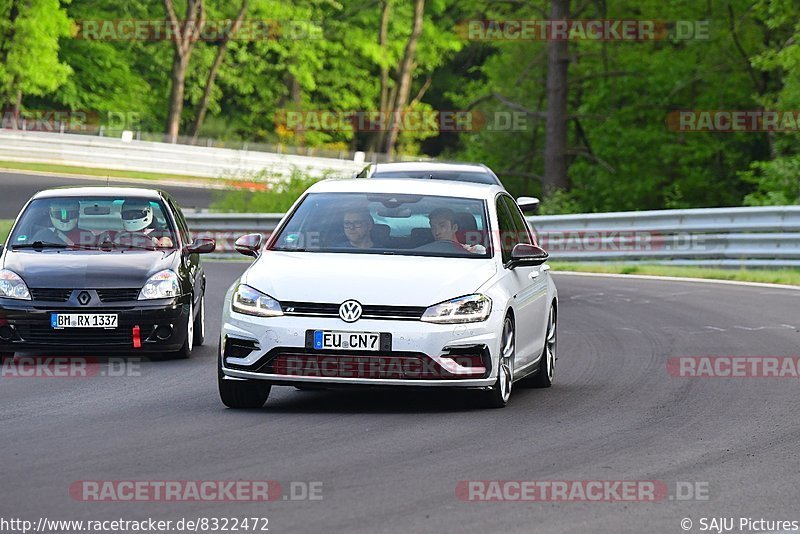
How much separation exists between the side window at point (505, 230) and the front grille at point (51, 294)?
3960 mm

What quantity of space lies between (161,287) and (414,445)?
220 inches

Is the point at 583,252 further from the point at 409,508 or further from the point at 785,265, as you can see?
the point at 409,508

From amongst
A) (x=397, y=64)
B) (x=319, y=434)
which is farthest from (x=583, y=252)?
(x=397, y=64)

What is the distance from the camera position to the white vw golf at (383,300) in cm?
1024

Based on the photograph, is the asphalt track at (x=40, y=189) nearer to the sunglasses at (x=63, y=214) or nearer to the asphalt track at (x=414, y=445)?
the sunglasses at (x=63, y=214)

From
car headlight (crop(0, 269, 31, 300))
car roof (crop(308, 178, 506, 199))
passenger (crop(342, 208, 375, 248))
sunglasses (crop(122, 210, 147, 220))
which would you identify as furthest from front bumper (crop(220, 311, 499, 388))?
sunglasses (crop(122, 210, 147, 220))

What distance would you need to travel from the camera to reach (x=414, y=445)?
30.0ft

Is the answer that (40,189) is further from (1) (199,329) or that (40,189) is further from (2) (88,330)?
(2) (88,330)

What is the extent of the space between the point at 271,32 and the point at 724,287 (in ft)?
172

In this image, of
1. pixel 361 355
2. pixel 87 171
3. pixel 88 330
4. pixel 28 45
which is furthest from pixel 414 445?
pixel 28 45

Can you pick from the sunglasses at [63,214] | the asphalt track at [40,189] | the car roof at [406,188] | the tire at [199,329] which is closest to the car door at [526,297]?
the car roof at [406,188]

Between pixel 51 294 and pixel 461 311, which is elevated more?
pixel 461 311

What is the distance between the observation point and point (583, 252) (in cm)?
2983

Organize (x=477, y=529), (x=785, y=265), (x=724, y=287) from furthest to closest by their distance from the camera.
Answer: (x=785, y=265) < (x=724, y=287) < (x=477, y=529)
